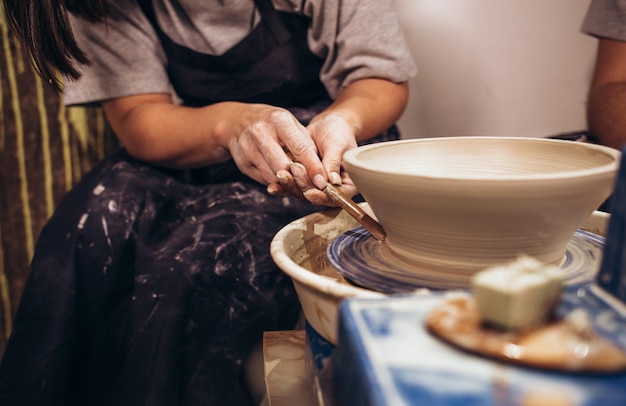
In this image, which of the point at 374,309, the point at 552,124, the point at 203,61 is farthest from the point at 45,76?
the point at 552,124

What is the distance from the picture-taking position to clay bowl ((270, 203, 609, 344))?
642mm

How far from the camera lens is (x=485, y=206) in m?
0.63

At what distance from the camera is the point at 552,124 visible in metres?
1.86

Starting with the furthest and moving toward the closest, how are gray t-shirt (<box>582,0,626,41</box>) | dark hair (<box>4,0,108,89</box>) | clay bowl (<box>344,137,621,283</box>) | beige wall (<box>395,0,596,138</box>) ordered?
beige wall (<box>395,0,596,138</box>) → gray t-shirt (<box>582,0,626,41</box>) → dark hair (<box>4,0,108,89</box>) → clay bowl (<box>344,137,621,283</box>)

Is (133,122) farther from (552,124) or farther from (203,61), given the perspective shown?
(552,124)

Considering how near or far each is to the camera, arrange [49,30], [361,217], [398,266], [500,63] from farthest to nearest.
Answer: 1. [500,63]
2. [49,30]
3. [361,217]
4. [398,266]

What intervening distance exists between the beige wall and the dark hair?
1.13 meters

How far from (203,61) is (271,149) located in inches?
20.7

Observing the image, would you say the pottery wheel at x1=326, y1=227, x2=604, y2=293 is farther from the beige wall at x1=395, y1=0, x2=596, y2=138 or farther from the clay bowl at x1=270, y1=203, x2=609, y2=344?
the beige wall at x1=395, y1=0, x2=596, y2=138

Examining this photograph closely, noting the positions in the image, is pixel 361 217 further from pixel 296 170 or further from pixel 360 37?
pixel 360 37

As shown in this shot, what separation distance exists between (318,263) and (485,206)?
0.39 m

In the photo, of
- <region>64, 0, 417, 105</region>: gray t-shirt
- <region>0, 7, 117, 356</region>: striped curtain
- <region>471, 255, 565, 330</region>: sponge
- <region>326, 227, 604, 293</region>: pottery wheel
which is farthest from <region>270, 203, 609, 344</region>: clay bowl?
<region>0, 7, 117, 356</region>: striped curtain

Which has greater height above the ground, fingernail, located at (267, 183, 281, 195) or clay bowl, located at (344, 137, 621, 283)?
clay bowl, located at (344, 137, 621, 283)

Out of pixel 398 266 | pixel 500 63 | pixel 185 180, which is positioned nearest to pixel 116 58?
pixel 185 180
